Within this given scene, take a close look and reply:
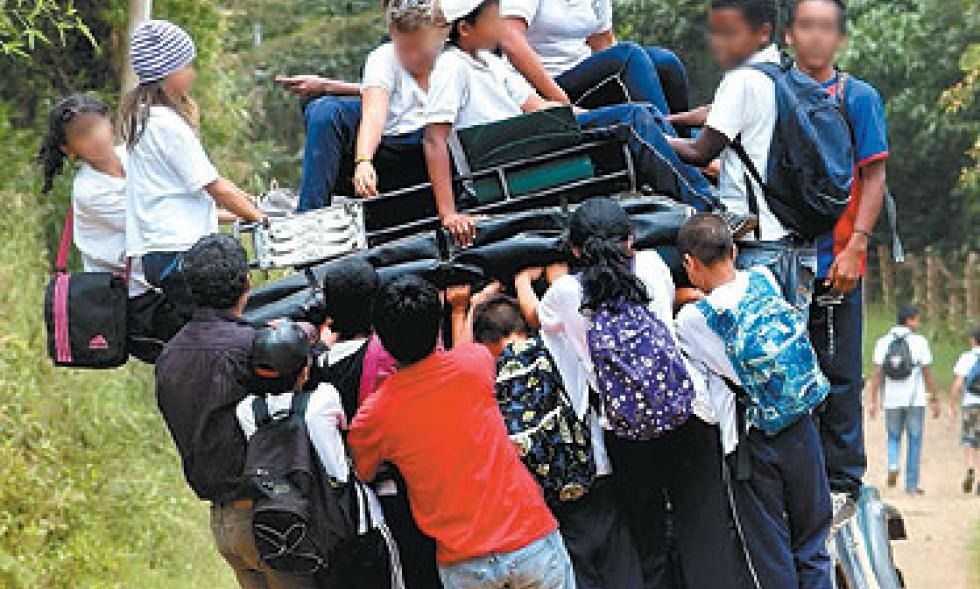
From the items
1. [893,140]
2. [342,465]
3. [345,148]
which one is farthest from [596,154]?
[893,140]

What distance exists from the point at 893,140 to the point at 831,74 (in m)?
21.1

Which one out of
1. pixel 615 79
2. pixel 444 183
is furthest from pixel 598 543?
pixel 615 79

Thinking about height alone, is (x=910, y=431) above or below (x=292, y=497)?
below

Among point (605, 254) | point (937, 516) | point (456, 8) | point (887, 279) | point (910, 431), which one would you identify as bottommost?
point (887, 279)

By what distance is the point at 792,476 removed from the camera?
5723mm

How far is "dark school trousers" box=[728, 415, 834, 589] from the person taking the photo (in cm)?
567

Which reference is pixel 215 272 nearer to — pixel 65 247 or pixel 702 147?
pixel 65 247

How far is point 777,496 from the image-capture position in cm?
571

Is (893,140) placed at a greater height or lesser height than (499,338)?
lesser

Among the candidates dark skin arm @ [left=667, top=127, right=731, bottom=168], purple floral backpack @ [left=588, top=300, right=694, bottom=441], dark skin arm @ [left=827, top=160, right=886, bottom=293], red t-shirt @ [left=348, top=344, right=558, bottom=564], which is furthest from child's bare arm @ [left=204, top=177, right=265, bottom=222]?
dark skin arm @ [left=827, top=160, right=886, bottom=293]

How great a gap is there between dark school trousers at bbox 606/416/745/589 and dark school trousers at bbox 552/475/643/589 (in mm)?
105

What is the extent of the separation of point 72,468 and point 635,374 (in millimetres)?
5640

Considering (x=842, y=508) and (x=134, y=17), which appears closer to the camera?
(x=842, y=508)

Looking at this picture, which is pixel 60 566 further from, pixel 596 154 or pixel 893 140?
pixel 893 140
